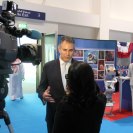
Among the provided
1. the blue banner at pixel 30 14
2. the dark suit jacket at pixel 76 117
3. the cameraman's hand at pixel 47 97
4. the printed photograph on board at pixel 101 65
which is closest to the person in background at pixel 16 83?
the blue banner at pixel 30 14

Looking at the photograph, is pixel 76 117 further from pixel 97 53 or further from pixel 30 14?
pixel 30 14

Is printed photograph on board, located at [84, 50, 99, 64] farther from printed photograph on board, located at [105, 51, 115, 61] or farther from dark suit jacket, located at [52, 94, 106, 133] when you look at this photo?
dark suit jacket, located at [52, 94, 106, 133]

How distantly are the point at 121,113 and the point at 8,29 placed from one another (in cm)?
412

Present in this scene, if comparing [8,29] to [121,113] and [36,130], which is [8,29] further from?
[121,113]

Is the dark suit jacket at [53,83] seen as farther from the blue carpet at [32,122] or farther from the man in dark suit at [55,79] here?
the blue carpet at [32,122]

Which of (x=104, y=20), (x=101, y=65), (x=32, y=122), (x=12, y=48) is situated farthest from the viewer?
(x=104, y=20)

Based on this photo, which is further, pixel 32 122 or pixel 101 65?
pixel 101 65

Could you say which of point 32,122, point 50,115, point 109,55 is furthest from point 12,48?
point 109,55

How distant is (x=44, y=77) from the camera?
6.30ft

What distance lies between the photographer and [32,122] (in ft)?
13.9

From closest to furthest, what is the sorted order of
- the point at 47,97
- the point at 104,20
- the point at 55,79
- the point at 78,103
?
the point at 78,103
the point at 47,97
the point at 55,79
the point at 104,20

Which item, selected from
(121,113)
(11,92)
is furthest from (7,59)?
(11,92)

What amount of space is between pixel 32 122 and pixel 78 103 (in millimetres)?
3217

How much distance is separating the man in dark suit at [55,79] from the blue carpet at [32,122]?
2051 mm
